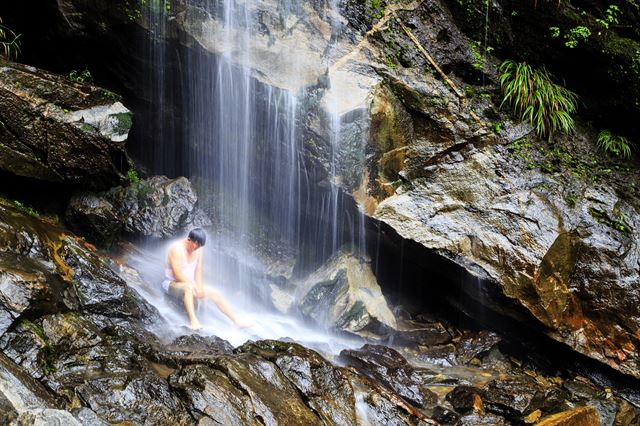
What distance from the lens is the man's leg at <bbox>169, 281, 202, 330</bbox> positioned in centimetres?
649

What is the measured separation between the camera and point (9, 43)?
25.1 feet

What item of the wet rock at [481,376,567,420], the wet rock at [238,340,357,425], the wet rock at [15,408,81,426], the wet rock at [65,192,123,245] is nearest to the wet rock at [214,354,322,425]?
the wet rock at [238,340,357,425]

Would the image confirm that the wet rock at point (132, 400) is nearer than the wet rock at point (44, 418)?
No

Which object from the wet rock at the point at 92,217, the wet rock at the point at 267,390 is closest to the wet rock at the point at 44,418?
the wet rock at the point at 267,390

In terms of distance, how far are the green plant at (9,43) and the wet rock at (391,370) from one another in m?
6.71

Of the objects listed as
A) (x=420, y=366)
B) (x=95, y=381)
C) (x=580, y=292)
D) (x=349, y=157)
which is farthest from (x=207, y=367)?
(x=580, y=292)

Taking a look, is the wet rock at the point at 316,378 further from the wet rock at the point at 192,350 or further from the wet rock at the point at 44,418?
the wet rock at the point at 44,418

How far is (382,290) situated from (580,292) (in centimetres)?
309

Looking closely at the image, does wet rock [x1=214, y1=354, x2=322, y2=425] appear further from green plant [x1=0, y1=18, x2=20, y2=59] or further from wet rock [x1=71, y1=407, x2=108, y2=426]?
green plant [x1=0, y1=18, x2=20, y2=59]

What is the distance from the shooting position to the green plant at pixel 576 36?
8.78 m

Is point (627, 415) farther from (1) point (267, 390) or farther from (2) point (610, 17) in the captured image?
(2) point (610, 17)

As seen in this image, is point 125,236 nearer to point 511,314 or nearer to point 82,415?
point 82,415

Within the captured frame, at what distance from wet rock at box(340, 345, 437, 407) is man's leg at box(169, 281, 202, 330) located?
1.97 meters

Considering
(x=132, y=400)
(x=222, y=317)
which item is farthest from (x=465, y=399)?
(x=132, y=400)
